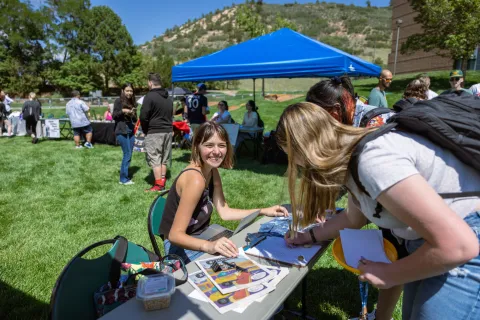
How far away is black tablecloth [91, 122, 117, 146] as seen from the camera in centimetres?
991

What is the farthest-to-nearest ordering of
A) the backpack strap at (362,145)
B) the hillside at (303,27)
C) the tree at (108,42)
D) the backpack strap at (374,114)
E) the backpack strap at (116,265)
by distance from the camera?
1. the hillside at (303,27)
2. the tree at (108,42)
3. the backpack strap at (374,114)
4. the backpack strap at (116,265)
5. the backpack strap at (362,145)

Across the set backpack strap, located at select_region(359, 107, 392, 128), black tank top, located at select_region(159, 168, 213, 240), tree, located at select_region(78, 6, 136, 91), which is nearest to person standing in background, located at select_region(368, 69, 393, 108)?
backpack strap, located at select_region(359, 107, 392, 128)

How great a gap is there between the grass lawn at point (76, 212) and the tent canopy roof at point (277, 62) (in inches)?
79.2

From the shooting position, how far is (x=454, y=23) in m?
20.0

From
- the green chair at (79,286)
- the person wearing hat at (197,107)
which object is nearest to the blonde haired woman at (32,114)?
the person wearing hat at (197,107)

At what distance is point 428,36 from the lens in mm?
22422

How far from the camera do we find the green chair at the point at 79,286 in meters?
1.37

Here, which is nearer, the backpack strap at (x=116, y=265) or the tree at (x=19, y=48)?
Answer: the backpack strap at (x=116, y=265)

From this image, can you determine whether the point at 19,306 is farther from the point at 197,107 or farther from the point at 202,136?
the point at 197,107

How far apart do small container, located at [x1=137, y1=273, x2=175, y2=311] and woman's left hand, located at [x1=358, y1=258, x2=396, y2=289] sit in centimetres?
72

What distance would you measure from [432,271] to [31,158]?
939cm

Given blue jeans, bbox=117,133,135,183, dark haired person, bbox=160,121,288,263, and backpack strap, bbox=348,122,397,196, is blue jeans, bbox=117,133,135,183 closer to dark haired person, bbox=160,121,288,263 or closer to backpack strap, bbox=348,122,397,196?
dark haired person, bbox=160,121,288,263

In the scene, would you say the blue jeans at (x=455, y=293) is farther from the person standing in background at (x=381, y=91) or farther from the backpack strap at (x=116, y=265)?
the person standing in background at (x=381, y=91)

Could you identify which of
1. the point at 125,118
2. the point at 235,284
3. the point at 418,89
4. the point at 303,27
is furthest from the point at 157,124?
the point at 303,27
